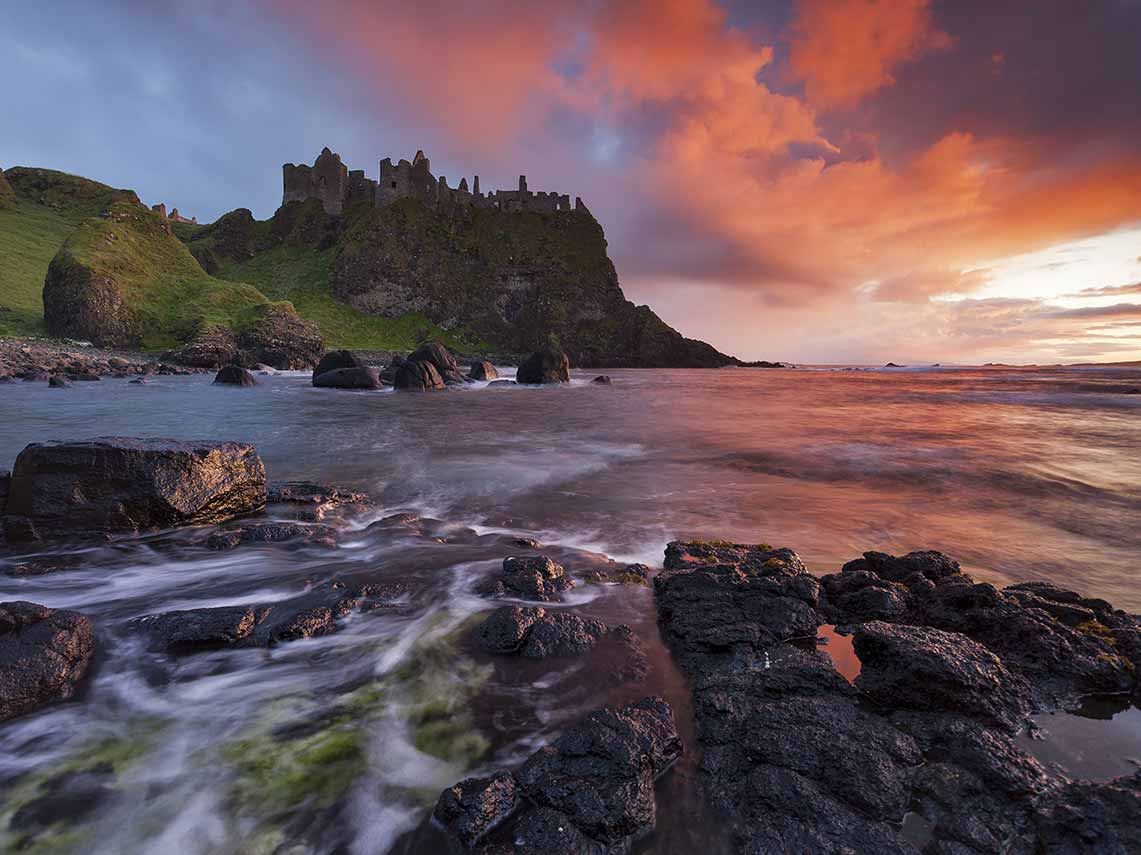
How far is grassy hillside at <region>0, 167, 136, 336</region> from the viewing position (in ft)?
156

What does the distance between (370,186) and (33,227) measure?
49.7 m

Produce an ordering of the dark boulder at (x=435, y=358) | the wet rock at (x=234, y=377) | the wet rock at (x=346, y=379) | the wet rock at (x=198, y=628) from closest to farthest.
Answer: the wet rock at (x=198, y=628), the wet rock at (x=234, y=377), the wet rock at (x=346, y=379), the dark boulder at (x=435, y=358)

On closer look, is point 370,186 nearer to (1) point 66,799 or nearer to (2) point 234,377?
(2) point 234,377

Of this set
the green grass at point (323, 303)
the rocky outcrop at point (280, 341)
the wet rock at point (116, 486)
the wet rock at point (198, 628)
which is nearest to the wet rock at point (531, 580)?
the wet rock at point (198, 628)

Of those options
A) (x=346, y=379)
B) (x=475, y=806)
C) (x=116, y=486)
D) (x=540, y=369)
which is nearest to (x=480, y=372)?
(x=540, y=369)

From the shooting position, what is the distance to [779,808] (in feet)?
7.87

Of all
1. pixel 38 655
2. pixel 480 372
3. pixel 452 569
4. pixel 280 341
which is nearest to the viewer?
pixel 38 655

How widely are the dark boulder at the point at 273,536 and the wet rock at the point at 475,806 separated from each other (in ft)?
13.9

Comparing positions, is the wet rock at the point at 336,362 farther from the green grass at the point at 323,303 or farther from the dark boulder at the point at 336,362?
the green grass at the point at 323,303

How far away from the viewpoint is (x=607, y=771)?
252cm

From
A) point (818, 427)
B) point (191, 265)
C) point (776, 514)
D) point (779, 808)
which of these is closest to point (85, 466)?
point (779, 808)

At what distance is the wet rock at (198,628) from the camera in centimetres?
390

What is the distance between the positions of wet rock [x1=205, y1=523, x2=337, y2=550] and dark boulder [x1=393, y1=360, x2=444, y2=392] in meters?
24.9

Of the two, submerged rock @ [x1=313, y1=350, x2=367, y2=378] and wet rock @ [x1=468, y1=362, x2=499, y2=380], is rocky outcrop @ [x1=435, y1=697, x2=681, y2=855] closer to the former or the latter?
submerged rock @ [x1=313, y1=350, x2=367, y2=378]
